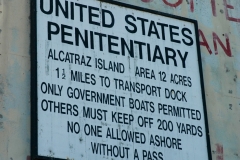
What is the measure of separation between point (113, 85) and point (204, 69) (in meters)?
2.18

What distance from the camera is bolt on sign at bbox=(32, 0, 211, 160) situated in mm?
11945

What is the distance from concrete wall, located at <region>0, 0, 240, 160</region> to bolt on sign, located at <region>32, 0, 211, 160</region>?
0.65 feet

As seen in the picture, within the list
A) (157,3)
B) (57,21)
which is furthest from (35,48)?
(157,3)

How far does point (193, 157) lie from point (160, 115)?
909 millimetres

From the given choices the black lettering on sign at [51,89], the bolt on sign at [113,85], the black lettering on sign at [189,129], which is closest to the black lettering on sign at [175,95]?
the bolt on sign at [113,85]

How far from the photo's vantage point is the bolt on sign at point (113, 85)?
11.9 m

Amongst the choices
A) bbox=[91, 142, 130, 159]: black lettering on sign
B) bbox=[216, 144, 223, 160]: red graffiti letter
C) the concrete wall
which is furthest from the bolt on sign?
bbox=[216, 144, 223, 160]: red graffiti letter

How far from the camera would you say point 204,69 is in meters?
14.0

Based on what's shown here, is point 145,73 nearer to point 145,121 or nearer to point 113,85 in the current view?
point 113,85

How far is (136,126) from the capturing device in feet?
41.0

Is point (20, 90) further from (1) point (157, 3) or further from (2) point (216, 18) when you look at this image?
(2) point (216, 18)

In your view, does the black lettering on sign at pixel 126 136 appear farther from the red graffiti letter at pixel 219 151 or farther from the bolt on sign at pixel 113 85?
the red graffiti letter at pixel 219 151

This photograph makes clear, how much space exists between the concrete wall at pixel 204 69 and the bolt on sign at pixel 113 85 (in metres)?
0.20

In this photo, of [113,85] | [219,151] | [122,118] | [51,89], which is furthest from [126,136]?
[219,151]
